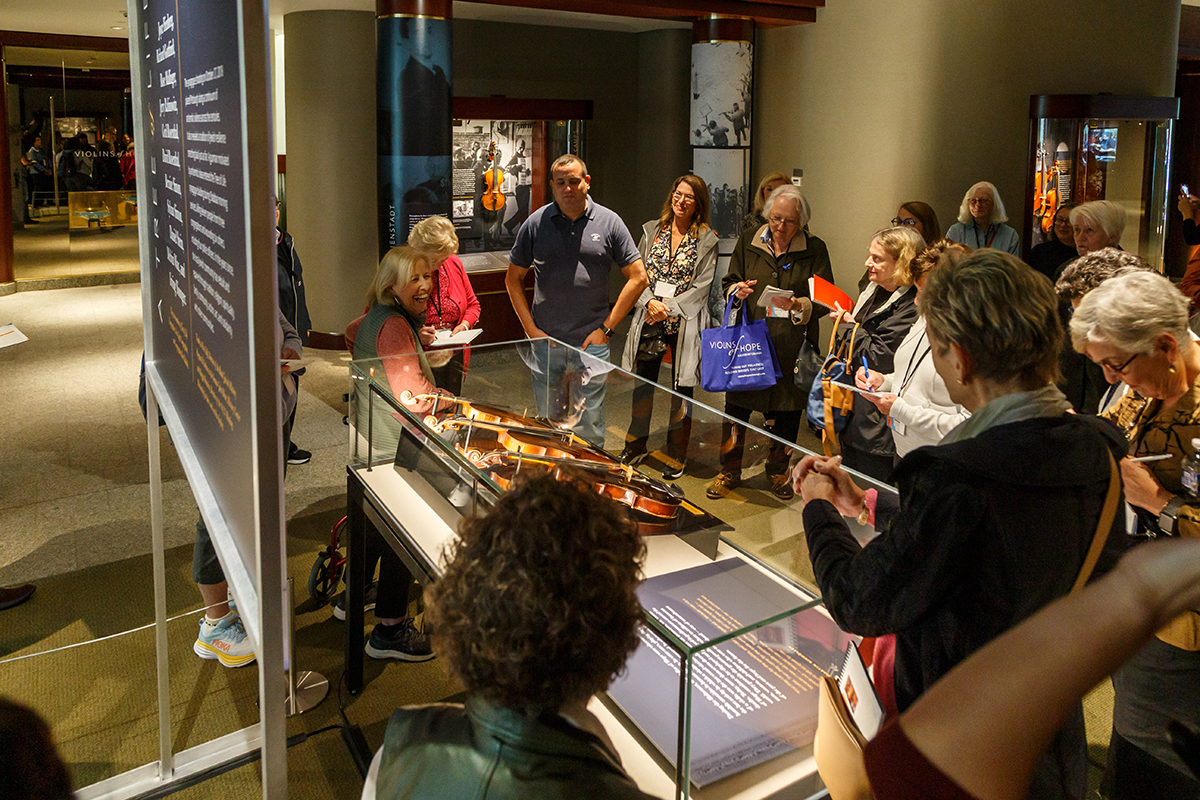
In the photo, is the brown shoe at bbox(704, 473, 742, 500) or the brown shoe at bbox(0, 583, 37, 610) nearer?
the brown shoe at bbox(704, 473, 742, 500)

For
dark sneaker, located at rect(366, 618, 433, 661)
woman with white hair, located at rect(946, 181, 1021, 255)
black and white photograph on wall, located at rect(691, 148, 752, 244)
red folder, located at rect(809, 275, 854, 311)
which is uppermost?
black and white photograph on wall, located at rect(691, 148, 752, 244)

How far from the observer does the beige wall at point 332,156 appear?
7695mm

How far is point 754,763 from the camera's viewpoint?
1539 mm

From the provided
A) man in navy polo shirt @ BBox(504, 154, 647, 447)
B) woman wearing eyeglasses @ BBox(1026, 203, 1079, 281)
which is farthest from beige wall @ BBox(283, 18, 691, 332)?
woman wearing eyeglasses @ BBox(1026, 203, 1079, 281)

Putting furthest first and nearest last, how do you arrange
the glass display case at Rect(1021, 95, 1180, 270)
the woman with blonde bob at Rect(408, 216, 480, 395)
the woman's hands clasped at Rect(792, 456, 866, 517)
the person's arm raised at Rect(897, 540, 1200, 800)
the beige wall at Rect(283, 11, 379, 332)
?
the beige wall at Rect(283, 11, 379, 332) → the glass display case at Rect(1021, 95, 1180, 270) → the woman with blonde bob at Rect(408, 216, 480, 395) → the woman's hands clasped at Rect(792, 456, 866, 517) → the person's arm raised at Rect(897, 540, 1200, 800)

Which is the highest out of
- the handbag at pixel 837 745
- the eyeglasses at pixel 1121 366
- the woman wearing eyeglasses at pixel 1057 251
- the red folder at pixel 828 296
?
the woman wearing eyeglasses at pixel 1057 251

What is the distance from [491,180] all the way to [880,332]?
17.9ft

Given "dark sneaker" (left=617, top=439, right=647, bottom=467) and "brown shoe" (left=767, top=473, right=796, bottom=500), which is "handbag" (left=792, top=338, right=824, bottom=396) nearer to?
"dark sneaker" (left=617, top=439, right=647, bottom=467)

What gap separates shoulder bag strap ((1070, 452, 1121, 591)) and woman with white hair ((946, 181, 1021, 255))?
16.0ft

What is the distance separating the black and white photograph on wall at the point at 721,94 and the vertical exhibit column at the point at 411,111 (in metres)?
2.46

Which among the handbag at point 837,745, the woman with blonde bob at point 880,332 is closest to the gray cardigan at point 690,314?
the woman with blonde bob at point 880,332

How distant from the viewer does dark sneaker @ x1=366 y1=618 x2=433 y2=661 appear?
130 inches

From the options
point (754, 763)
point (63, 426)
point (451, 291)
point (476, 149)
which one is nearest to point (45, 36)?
point (476, 149)

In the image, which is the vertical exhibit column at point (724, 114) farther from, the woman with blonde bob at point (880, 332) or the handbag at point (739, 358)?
the woman with blonde bob at point (880, 332)
